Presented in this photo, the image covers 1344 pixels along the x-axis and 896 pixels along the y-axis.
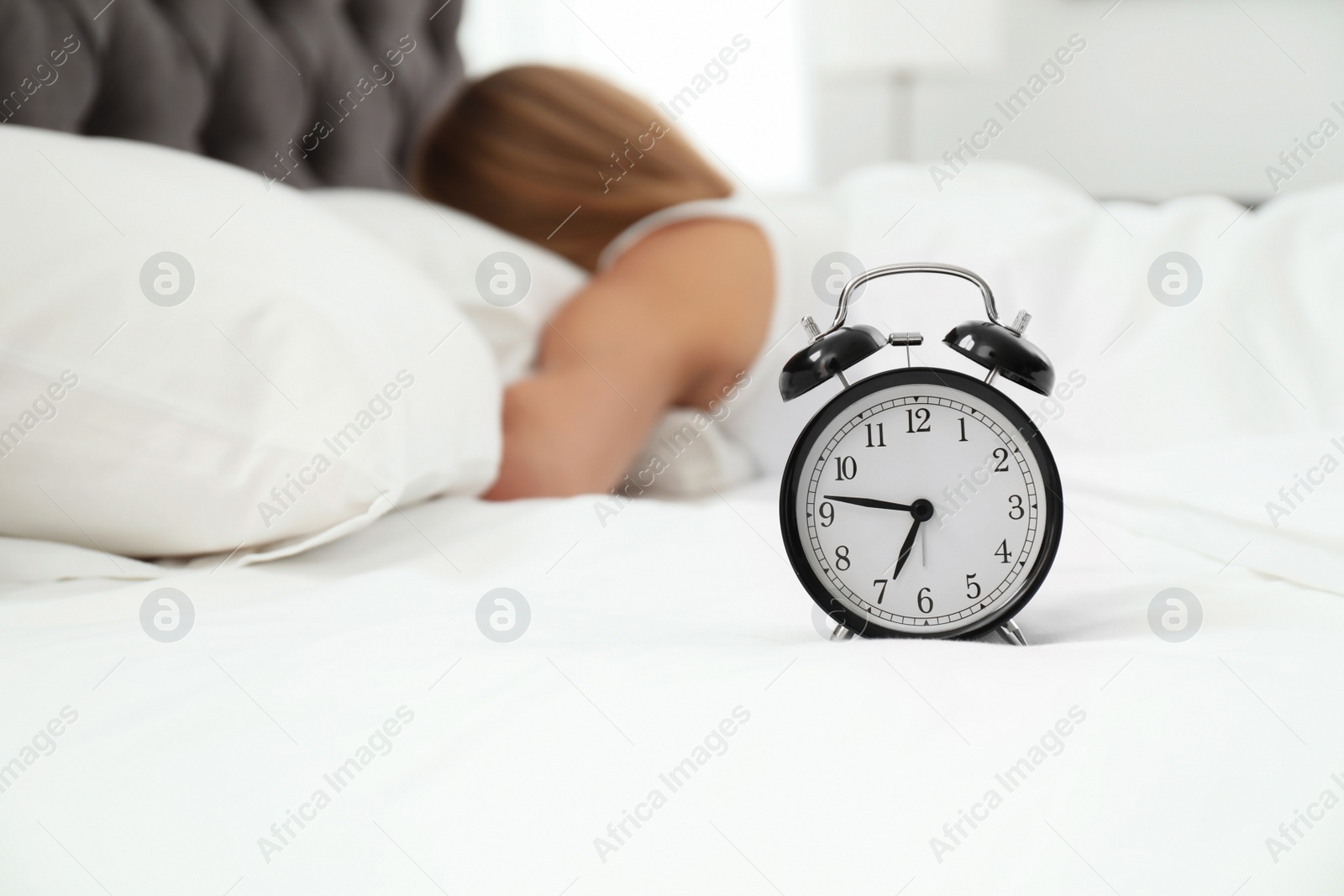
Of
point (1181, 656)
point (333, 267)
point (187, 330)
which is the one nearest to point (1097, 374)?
point (1181, 656)

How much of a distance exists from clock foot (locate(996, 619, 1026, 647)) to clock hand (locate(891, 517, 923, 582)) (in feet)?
0.27

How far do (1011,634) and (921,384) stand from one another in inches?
7.0

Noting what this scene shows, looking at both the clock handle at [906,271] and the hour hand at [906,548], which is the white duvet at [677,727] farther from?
the clock handle at [906,271]

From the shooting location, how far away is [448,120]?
1595 millimetres

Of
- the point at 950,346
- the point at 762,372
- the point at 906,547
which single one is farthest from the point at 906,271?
the point at 762,372

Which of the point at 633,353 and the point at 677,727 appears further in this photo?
the point at 633,353

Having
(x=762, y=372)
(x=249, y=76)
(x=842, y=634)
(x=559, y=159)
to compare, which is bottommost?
(x=762, y=372)

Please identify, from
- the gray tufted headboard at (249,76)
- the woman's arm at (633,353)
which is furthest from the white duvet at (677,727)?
the gray tufted headboard at (249,76)

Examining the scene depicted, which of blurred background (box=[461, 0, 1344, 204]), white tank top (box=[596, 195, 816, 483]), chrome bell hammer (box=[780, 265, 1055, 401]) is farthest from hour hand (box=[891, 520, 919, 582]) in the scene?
blurred background (box=[461, 0, 1344, 204])

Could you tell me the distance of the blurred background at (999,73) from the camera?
274cm

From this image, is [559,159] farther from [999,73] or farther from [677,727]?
[999,73]

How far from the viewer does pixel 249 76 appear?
1.36 m

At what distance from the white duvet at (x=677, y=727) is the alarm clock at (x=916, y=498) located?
0.06m

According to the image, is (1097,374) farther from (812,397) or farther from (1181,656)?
(1181,656)
